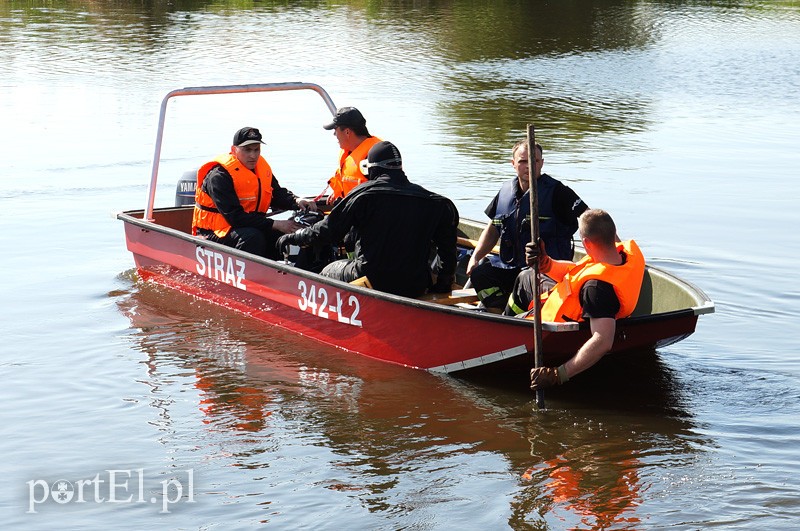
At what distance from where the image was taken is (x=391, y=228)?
6938 mm

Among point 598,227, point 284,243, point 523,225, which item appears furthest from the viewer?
point 284,243

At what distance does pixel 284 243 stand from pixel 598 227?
104 inches

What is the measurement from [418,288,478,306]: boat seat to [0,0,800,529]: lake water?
1.66 feet

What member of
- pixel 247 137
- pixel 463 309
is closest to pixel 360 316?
pixel 463 309

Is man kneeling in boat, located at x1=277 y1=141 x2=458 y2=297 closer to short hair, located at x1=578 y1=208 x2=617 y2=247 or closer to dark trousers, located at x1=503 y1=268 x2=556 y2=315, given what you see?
dark trousers, located at x1=503 y1=268 x2=556 y2=315

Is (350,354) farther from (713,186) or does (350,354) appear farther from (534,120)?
(534,120)

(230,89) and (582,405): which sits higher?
(230,89)

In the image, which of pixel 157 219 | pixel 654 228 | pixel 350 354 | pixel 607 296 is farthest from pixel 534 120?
pixel 607 296

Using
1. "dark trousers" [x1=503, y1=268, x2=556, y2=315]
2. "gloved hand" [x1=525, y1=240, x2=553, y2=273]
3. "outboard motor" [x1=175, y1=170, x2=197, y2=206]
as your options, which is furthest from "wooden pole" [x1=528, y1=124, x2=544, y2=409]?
"outboard motor" [x1=175, y1=170, x2=197, y2=206]

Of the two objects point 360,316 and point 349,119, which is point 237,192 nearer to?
point 349,119

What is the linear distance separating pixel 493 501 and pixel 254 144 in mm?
3656

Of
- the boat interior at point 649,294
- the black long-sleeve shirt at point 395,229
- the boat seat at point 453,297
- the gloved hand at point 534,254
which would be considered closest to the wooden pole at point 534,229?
the gloved hand at point 534,254

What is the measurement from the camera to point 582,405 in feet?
21.3

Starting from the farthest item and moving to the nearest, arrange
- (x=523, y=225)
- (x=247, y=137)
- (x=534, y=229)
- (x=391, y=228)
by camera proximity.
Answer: (x=247, y=137)
(x=391, y=228)
(x=523, y=225)
(x=534, y=229)
